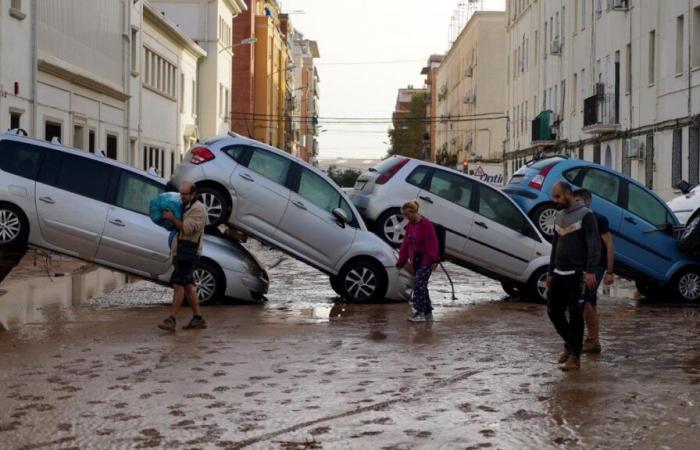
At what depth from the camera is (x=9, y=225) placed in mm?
15766

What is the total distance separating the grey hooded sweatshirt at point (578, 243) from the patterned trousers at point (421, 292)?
155 inches

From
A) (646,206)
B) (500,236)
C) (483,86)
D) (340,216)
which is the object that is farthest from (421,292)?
(483,86)

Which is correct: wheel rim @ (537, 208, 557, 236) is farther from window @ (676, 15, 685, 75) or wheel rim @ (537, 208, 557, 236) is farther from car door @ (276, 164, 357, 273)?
window @ (676, 15, 685, 75)

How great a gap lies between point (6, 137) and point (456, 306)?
6.47m

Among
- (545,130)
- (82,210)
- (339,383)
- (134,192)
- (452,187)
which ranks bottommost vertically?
(339,383)

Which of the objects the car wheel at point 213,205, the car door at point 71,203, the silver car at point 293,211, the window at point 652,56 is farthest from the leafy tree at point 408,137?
the car door at point 71,203

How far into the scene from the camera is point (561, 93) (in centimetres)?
5044

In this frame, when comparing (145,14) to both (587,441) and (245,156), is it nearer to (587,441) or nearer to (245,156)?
(245,156)

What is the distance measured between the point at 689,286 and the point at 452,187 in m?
4.07

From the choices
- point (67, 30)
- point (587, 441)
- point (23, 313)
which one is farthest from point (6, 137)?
point (67, 30)

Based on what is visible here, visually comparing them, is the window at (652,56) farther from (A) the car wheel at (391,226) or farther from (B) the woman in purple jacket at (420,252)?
(B) the woman in purple jacket at (420,252)

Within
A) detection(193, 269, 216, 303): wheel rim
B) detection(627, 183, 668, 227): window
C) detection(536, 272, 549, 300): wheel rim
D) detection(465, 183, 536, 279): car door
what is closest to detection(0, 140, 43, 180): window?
detection(193, 269, 216, 303): wheel rim

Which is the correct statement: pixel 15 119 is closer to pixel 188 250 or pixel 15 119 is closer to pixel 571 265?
pixel 188 250

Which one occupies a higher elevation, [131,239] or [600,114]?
[600,114]
